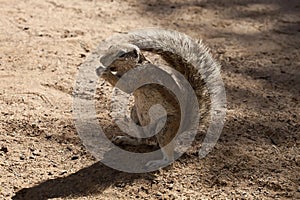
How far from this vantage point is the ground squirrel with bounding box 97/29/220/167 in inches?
118

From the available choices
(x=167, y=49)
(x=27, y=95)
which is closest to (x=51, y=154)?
(x=27, y=95)

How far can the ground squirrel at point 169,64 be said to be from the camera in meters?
2.99

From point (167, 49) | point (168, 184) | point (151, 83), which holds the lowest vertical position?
point (168, 184)

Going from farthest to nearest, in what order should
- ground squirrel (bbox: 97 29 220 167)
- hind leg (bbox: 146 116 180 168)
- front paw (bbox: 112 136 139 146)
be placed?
front paw (bbox: 112 136 139 146)
hind leg (bbox: 146 116 180 168)
ground squirrel (bbox: 97 29 220 167)

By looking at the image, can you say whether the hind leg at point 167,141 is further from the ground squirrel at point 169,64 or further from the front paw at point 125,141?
the front paw at point 125,141

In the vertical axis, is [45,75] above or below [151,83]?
below

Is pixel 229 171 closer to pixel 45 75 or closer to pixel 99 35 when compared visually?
pixel 45 75

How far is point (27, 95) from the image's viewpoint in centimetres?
395

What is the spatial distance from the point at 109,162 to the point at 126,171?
140 mm

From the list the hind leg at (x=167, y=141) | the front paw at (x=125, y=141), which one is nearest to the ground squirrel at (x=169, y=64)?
the hind leg at (x=167, y=141)

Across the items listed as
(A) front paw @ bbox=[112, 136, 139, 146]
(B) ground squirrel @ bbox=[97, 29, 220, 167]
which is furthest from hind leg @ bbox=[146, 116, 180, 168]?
(A) front paw @ bbox=[112, 136, 139, 146]

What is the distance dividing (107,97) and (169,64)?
104cm

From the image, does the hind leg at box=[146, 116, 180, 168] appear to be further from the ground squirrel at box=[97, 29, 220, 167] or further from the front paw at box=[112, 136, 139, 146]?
the front paw at box=[112, 136, 139, 146]

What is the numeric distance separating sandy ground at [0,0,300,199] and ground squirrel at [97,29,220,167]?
375 mm
